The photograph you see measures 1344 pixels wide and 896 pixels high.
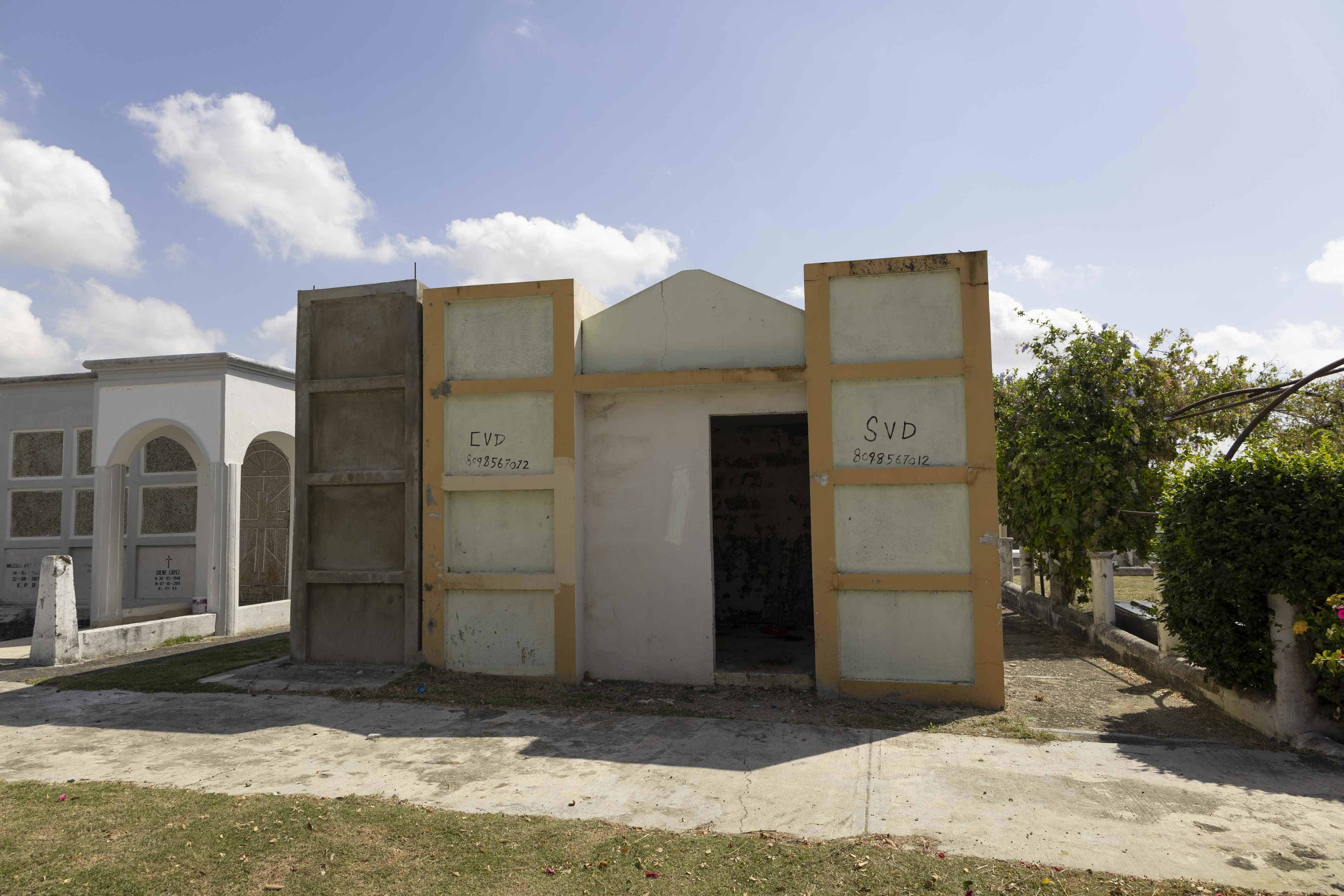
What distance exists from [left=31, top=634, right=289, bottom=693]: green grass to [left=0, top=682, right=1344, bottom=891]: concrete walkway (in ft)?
2.55

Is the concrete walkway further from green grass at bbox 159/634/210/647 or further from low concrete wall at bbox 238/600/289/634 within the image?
low concrete wall at bbox 238/600/289/634

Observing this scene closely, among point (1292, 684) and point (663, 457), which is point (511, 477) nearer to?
point (663, 457)

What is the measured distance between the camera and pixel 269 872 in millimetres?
3904

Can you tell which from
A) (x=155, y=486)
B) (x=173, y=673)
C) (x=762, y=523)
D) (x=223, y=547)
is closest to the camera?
(x=173, y=673)

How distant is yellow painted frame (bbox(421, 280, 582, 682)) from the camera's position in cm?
777

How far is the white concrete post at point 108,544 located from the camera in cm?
1198

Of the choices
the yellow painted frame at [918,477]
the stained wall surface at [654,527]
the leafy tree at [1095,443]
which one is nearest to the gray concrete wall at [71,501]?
the stained wall surface at [654,527]

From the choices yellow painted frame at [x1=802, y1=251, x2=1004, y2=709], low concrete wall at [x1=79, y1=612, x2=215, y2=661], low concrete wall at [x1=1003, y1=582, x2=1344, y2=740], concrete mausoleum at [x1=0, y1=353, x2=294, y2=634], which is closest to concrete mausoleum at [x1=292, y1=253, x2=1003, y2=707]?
yellow painted frame at [x1=802, y1=251, x2=1004, y2=709]

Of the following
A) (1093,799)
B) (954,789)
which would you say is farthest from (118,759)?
(1093,799)

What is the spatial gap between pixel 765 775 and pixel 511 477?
4.03 metres

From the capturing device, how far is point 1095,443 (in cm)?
1033

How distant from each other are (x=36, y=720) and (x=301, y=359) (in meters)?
4.22

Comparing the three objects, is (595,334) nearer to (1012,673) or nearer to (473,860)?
(473,860)

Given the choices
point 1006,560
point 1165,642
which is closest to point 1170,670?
point 1165,642
